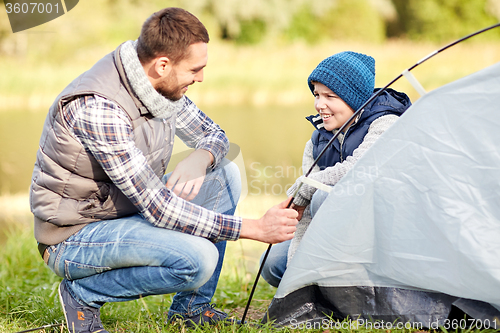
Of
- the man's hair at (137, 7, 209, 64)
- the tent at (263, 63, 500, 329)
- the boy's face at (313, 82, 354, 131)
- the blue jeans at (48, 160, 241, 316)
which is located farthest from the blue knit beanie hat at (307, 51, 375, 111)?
the blue jeans at (48, 160, 241, 316)

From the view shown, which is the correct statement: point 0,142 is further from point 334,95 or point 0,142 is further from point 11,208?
point 334,95

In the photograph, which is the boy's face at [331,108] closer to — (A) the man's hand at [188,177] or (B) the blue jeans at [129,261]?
(A) the man's hand at [188,177]

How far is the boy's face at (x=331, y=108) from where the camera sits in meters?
1.76

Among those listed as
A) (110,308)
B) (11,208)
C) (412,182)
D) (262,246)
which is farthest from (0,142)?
(412,182)

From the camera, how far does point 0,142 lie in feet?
24.4

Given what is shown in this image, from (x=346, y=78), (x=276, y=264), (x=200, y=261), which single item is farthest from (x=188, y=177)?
(x=346, y=78)

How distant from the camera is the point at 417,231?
1.39 m

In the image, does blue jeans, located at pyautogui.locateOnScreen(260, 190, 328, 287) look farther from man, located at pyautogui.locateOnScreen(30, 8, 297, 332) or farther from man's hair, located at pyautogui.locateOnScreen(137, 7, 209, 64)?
man's hair, located at pyautogui.locateOnScreen(137, 7, 209, 64)

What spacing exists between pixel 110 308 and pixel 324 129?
3.95 ft

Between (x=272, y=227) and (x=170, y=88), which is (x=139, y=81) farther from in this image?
(x=272, y=227)

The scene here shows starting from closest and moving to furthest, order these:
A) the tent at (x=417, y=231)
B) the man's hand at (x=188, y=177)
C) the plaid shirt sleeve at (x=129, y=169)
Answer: the tent at (x=417, y=231), the plaid shirt sleeve at (x=129, y=169), the man's hand at (x=188, y=177)

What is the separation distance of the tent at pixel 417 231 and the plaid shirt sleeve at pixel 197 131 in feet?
2.01

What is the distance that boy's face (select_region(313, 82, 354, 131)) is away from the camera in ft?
5.78

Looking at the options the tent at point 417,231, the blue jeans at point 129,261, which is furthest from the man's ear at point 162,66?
the tent at point 417,231
